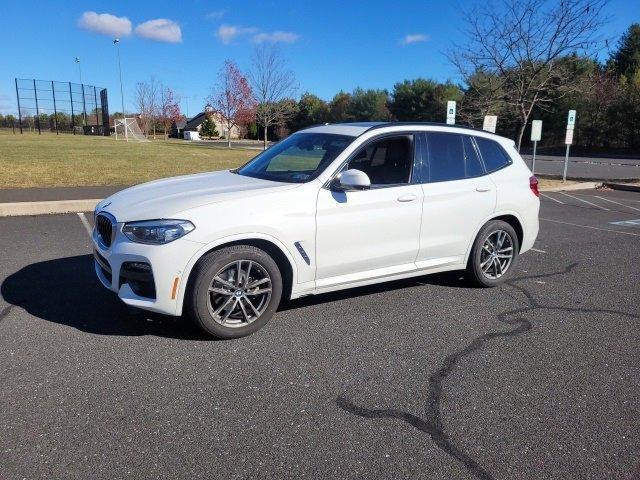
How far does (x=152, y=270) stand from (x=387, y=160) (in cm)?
235

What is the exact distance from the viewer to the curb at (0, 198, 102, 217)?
357 inches

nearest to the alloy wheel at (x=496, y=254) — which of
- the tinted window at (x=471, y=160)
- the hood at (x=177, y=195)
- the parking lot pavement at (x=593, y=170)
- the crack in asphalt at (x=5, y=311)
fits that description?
the tinted window at (x=471, y=160)

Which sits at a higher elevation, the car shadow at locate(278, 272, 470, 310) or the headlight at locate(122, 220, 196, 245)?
the headlight at locate(122, 220, 196, 245)

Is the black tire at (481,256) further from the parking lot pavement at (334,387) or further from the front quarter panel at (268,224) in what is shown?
the front quarter panel at (268,224)

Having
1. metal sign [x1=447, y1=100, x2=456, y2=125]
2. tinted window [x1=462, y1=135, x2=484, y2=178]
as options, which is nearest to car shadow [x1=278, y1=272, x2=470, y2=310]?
tinted window [x1=462, y1=135, x2=484, y2=178]

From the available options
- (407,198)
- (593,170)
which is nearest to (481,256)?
(407,198)

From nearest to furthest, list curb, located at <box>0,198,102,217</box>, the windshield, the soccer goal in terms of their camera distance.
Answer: the windshield, curb, located at <box>0,198,102,217</box>, the soccer goal

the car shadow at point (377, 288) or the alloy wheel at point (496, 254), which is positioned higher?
the alloy wheel at point (496, 254)

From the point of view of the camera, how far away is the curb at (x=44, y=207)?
29.8 feet

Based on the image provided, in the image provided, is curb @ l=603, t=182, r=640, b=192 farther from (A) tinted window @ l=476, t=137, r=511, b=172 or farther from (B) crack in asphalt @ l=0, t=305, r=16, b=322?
(B) crack in asphalt @ l=0, t=305, r=16, b=322

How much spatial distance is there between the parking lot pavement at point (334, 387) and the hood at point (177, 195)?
0.96 m

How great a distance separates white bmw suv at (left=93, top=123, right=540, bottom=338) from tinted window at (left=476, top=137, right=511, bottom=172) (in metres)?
0.02

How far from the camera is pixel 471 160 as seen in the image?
17.3 feet

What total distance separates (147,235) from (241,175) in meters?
1.43
